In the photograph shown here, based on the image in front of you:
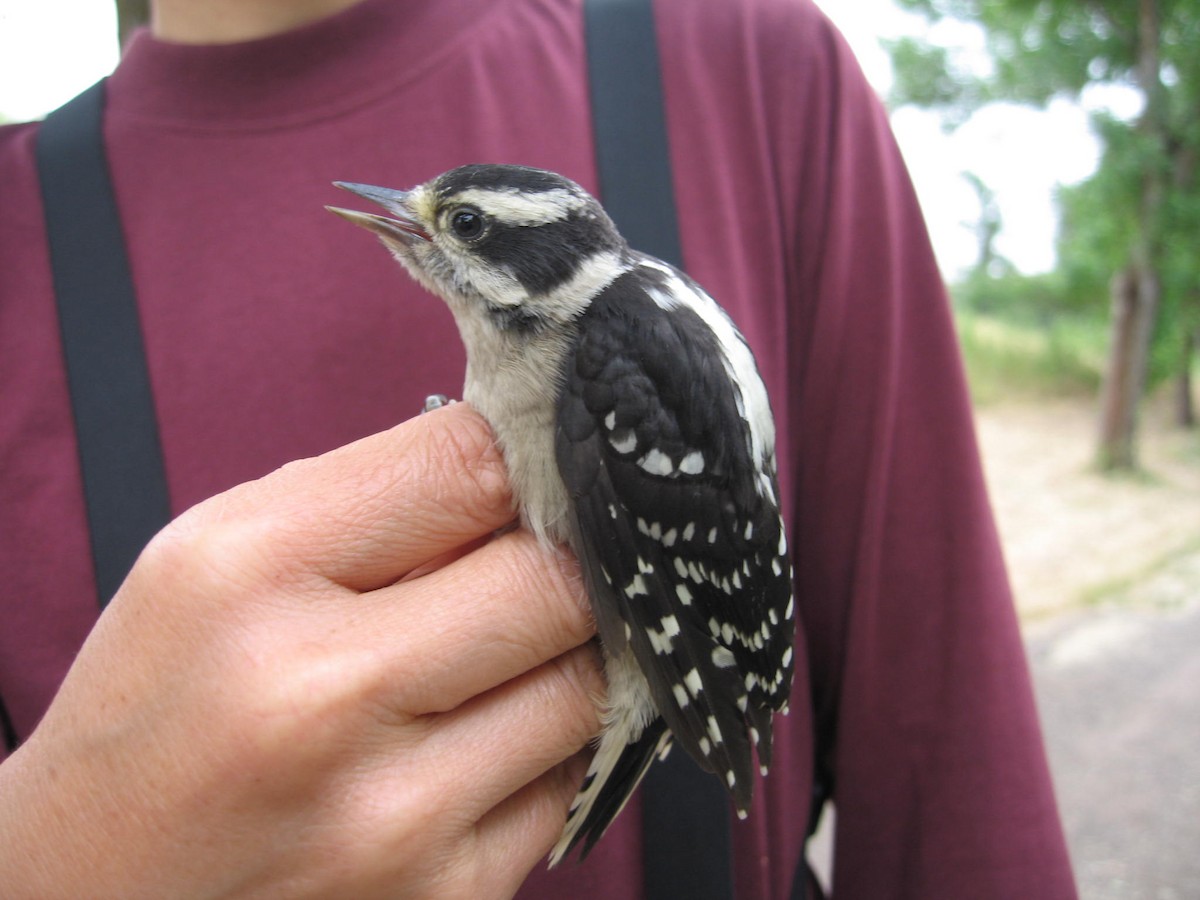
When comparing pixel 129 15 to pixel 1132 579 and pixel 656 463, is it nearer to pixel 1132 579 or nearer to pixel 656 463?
pixel 656 463

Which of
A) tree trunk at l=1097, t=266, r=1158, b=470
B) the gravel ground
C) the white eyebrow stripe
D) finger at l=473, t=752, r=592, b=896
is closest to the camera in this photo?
finger at l=473, t=752, r=592, b=896

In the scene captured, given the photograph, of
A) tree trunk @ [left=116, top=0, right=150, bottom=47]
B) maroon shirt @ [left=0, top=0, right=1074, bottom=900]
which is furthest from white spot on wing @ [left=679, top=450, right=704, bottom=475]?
tree trunk @ [left=116, top=0, right=150, bottom=47]

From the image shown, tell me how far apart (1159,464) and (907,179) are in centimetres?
1223

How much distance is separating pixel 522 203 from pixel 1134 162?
10642mm

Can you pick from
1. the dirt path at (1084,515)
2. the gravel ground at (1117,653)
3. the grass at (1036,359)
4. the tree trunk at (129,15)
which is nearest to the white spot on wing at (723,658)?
the tree trunk at (129,15)

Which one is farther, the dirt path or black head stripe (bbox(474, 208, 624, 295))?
the dirt path

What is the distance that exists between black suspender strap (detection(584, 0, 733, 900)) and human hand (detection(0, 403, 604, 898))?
30 cm

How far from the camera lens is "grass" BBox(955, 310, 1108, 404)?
15625mm

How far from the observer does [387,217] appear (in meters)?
1.22

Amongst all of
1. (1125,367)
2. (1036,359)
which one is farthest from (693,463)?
(1036,359)

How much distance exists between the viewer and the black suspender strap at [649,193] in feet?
3.94

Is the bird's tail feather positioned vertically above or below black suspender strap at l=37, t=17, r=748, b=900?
below

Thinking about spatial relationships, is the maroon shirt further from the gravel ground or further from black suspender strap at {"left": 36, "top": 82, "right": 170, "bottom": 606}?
the gravel ground

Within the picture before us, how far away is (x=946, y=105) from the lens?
15.1 meters
